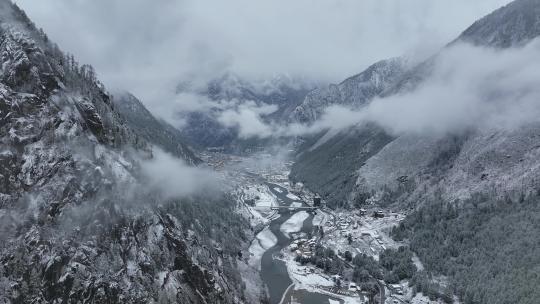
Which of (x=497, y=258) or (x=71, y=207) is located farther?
(x=497, y=258)

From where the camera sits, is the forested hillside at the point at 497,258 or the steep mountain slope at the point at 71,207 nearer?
the steep mountain slope at the point at 71,207

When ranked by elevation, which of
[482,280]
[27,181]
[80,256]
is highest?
[27,181]

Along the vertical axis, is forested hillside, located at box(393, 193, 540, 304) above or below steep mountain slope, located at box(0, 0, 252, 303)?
below

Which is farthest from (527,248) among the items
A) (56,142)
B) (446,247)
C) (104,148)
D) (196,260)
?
(56,142)

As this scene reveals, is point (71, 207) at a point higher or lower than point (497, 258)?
higher

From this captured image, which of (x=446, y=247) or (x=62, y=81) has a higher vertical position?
(x=62, y=81)

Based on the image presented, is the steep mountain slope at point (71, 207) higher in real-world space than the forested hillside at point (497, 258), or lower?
higher

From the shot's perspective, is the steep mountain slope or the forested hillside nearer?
the steep mountain slope

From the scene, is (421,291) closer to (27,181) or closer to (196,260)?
(196,260)
